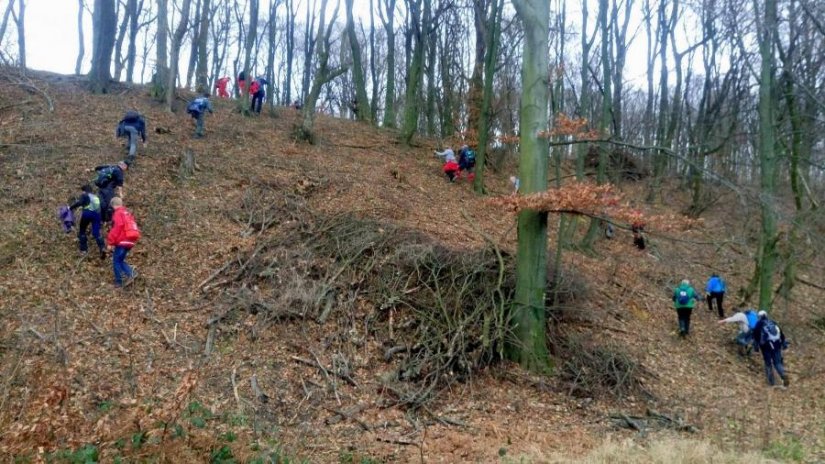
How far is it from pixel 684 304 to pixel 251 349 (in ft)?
31.5

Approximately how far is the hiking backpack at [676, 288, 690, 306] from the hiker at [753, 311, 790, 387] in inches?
61.0

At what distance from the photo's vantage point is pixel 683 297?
13367mm

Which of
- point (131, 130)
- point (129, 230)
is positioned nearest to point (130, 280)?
point (129, 230)

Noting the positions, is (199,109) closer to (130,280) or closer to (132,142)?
(132,142)

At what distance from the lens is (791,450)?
766 centimetres

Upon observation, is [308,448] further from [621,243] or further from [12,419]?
[621,243]

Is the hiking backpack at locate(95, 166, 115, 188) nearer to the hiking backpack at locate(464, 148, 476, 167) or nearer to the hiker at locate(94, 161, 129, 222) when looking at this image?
the hiker at locate(94, 161, 129, 222)

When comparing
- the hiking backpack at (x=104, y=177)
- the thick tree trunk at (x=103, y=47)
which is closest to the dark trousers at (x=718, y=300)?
the hiking backpack at (x=104, y=177)

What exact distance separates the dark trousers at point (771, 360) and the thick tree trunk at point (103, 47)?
→ 19.6 meters

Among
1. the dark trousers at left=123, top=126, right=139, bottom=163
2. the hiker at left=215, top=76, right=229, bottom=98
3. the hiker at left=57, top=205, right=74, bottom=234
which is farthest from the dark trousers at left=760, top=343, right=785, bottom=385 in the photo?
the hiker at left=215, top=76, right=229, bottom=98

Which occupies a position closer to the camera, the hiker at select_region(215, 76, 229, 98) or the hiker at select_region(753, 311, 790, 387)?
the hiker at select_region(753, 311, 790, 387)

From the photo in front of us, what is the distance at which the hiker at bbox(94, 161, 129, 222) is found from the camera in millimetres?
11047

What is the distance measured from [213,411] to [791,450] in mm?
7405

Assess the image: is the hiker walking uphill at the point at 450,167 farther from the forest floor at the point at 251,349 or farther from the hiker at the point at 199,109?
the hiker at the point at 199,109
